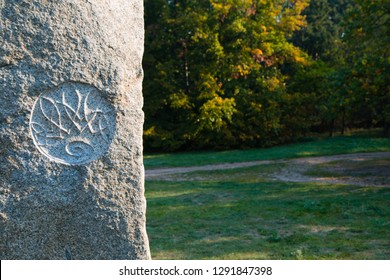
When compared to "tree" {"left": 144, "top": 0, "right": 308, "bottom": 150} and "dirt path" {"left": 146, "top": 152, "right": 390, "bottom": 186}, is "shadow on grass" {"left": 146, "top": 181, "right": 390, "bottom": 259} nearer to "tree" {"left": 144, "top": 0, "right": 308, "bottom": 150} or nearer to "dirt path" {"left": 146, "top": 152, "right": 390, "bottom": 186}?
"dirt path" {"left": 146, "top": 152, "right": 390, "bottom": 186}

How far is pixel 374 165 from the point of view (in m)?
15.1

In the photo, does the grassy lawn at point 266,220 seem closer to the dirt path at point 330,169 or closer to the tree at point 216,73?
the dirt path at point 330,169

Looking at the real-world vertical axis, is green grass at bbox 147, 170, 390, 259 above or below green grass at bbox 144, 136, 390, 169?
below

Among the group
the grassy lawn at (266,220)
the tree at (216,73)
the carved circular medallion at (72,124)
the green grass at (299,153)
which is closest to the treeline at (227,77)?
the tree at (216,73)

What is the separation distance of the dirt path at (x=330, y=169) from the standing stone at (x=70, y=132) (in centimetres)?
856

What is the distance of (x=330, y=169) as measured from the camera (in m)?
14.9

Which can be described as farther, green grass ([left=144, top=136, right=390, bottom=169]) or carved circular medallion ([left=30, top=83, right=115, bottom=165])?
green grass ([left=144, top=136, right=390, bottom=169])

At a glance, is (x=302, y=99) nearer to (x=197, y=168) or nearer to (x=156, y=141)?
(x=156, y=141)

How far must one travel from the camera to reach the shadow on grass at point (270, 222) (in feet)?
22.1

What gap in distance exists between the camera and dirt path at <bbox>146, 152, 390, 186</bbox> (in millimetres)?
13062

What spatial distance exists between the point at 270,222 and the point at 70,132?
4415 mm

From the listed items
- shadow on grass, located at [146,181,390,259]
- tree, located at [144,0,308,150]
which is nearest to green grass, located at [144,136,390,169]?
tree, located at [144,0,308,150]

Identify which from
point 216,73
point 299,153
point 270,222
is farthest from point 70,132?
point 216,73

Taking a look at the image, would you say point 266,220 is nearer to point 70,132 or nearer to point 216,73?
point 70,132
